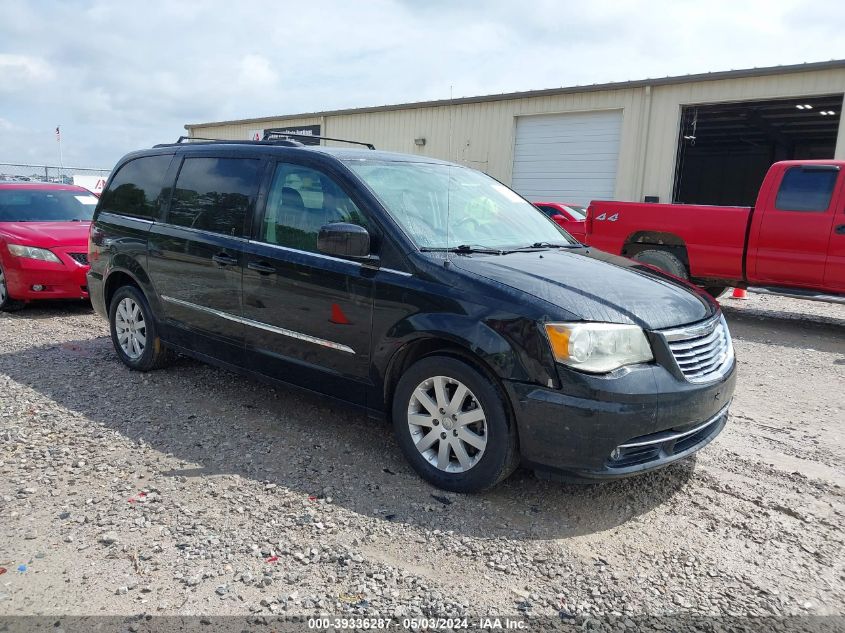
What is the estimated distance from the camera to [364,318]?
3.80 metres

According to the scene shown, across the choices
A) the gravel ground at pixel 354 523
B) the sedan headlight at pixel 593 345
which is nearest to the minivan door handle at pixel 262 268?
the gravel ground at pixel 354 523

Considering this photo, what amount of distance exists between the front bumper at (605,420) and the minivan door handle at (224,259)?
2.22m

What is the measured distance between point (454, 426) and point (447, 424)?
4 cm

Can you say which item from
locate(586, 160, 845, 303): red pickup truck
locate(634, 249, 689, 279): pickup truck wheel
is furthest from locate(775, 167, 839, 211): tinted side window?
locate(634, 249, 689, 279): pickup truck wheel

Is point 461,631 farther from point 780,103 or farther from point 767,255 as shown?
point 780,103

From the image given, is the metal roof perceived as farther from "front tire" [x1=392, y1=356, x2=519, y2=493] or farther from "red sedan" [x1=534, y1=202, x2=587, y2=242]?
"front tire" [x1=392, y1=356, x2=519, y2=493]

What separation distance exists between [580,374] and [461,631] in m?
1.24

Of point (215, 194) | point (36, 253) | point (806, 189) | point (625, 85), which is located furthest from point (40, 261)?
point (625, 85)

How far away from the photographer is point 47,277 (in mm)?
7832

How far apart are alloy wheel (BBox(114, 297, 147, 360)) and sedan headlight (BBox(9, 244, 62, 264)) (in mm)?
2731

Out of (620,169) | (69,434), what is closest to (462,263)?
(69,434)

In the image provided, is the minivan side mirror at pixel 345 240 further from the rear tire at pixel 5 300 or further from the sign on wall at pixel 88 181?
the sign on wall at pixel 88 181

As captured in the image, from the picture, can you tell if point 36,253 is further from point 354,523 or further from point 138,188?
point 354,523

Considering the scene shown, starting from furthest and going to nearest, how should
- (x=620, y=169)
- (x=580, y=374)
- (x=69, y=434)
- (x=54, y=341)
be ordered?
(x=620, y=169)
(x=54, y=341)
(x=69, y=434)
(x=580, y=374)
